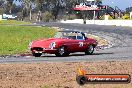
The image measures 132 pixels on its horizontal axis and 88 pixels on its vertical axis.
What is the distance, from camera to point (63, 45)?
69.5ft

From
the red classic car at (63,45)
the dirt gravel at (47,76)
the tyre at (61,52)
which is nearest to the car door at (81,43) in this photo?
the red classic car at (63,45)

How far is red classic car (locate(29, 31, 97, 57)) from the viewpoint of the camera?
824 inches

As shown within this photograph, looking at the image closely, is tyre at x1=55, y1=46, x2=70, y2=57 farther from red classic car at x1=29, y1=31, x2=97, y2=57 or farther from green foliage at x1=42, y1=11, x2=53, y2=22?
green foliage at x1=42, y1=11, x2=53, y2=22

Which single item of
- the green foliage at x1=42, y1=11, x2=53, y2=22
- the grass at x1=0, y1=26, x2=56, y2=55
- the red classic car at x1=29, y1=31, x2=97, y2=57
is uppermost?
the red classic car at x1=29, y1=31, x2=97, y2=57

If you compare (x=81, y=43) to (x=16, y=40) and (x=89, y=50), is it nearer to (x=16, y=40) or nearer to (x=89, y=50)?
(x=89, y=50)

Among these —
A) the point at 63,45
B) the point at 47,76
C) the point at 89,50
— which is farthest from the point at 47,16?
the point at 47,76

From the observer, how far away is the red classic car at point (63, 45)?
20938 mm

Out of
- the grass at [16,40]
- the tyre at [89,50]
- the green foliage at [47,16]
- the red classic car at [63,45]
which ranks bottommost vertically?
the green foliage at [47,16]

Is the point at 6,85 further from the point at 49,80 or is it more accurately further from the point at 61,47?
the point at 61,47

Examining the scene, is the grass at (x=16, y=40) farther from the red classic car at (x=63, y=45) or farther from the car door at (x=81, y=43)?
the car door at (x=81, y=43)

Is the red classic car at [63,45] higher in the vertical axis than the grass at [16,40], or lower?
higher

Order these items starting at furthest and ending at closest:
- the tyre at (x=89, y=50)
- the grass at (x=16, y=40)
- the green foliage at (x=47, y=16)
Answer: the green foliage at (x=47, y=16) < the grass at (x=16, y=40) < the tyre at (x=89, y=50)

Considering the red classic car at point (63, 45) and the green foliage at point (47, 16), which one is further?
the green foliage at point (47, 16)

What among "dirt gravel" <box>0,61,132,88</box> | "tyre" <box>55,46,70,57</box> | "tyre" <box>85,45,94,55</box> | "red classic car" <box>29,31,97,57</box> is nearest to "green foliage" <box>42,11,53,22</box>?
"tyre" <box>85,45,94,55</box>
